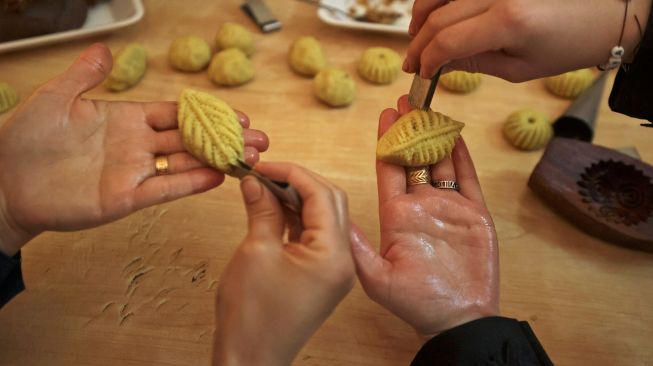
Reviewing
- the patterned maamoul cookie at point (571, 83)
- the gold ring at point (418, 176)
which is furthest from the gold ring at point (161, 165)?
the patterned maamoul cookie at point (571, 83)

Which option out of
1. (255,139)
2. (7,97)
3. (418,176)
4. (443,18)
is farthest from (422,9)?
(7,97)

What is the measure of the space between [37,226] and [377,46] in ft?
4.69

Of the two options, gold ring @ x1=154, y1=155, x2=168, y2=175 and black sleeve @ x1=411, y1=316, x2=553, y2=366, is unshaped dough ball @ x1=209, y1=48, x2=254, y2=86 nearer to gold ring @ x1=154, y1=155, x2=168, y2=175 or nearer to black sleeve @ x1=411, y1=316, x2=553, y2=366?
gold ring @ x1=154, y1=155, x2=168, y2=175

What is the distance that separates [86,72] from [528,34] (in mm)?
1009

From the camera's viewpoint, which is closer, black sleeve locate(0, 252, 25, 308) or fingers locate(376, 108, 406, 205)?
black sleeve locate(0, 252, 25, 308)

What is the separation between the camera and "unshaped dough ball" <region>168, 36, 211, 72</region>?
1851 millimetres

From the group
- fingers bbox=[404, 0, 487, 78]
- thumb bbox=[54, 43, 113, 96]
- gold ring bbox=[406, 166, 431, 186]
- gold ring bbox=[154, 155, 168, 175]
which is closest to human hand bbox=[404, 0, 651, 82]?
fingers bbox=[404, 0, 487, 78]

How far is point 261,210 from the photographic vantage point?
93 cm

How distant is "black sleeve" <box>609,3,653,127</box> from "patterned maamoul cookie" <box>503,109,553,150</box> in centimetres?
40

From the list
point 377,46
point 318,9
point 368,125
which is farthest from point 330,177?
point 318,9

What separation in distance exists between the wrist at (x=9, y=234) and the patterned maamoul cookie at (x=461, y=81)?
1.42 meters

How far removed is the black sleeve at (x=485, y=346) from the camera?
1010 millimetres

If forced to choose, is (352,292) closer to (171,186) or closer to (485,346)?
(485,346)

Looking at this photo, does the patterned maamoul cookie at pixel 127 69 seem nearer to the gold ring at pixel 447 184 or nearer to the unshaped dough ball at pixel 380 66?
the unshaped dough ball at pixel 380 66
